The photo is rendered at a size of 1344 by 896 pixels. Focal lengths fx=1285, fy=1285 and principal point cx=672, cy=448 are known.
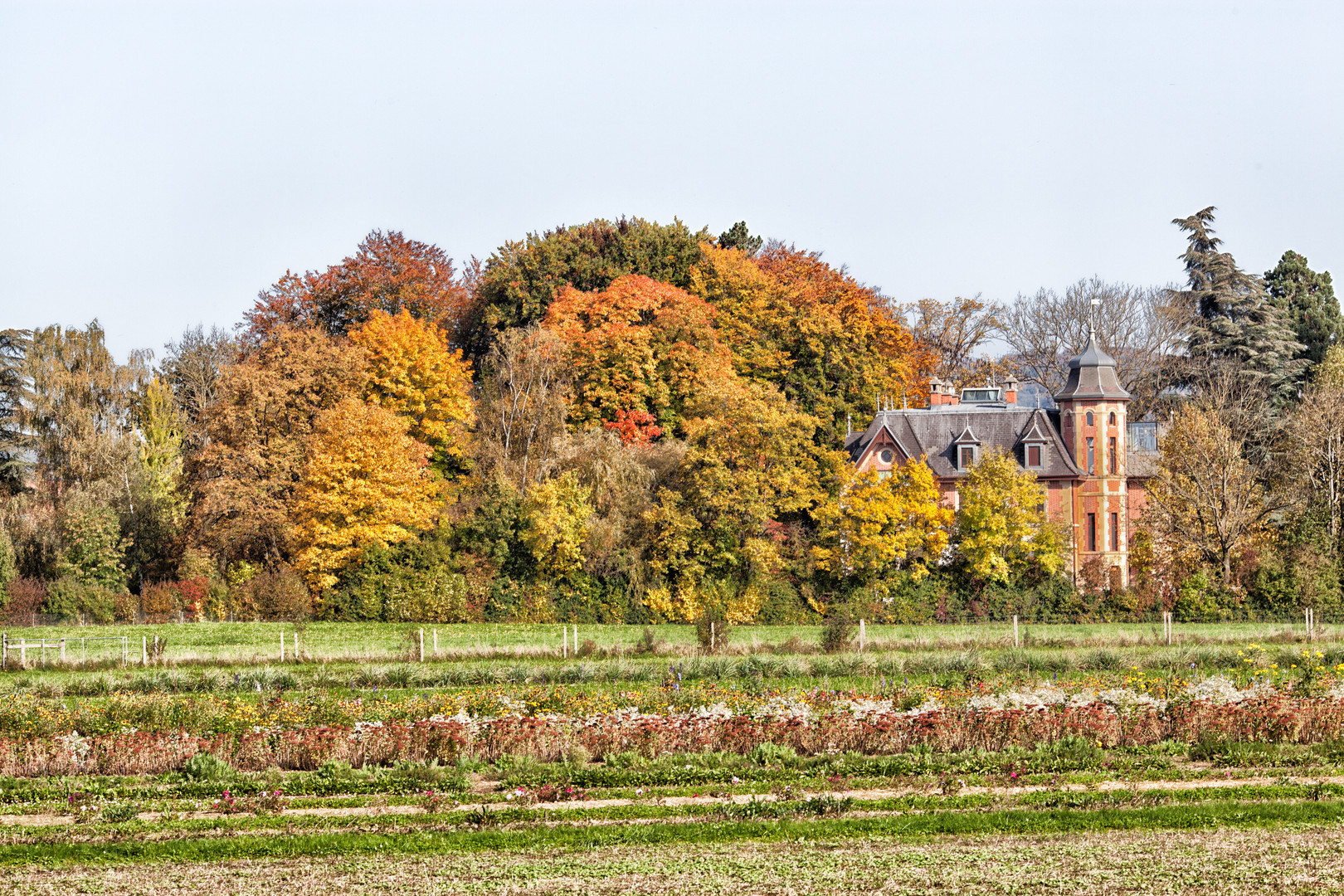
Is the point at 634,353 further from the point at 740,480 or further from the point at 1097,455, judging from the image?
the point at 1097,455

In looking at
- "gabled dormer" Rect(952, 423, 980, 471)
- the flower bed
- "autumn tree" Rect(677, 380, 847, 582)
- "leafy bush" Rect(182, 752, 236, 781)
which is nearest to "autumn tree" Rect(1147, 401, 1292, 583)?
"gabled dormer" Rect(952, 423, 980, 471)

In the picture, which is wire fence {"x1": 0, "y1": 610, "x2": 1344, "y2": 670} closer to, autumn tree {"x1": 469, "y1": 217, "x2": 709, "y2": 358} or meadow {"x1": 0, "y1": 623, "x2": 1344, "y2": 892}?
meadow {"x1": 0, "y1": 623, "x2": 1344, "y2": 892}

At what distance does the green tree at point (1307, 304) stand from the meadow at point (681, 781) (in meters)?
44.1

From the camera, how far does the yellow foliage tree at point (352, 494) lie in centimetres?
4528

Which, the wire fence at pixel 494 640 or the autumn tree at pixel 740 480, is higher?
the autumn tree at pixel 740 480

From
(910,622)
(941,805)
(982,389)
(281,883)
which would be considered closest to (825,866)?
(941,805)

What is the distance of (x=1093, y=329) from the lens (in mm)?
69125

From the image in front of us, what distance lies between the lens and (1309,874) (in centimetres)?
1147

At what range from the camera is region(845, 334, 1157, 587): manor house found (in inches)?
2143

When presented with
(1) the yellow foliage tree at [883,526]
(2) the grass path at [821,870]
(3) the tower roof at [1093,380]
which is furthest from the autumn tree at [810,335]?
(2) the grass path at [821,870]

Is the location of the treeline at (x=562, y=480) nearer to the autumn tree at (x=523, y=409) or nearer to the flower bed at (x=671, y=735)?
the autumn tree at (x=523, y=409)

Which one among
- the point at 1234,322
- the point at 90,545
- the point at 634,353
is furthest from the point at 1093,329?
the point at 90,545

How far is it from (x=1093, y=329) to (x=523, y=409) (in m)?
34.4

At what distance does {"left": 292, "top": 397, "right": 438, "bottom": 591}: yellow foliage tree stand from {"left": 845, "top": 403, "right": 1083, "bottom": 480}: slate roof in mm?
19601
